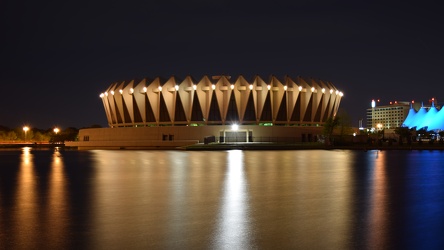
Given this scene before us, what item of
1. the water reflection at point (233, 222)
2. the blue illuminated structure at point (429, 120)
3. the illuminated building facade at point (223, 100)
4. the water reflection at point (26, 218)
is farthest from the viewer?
the blue illuminated structure at point (429, 120)

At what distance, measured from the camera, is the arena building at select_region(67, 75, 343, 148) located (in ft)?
225

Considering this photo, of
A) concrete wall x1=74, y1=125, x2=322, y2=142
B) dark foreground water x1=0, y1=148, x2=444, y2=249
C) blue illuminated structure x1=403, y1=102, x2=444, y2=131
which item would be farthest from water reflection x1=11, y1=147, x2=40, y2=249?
blue illuminated structure x1=403, y1=102, x2=444, y2=131

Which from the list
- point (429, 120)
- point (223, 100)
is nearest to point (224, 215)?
point (223, 100)

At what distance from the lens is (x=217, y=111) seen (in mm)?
73500

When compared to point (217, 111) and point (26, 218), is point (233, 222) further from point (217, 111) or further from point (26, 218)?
point (217, 111)

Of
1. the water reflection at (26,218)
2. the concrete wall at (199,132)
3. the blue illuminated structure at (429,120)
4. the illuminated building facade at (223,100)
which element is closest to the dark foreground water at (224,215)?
the water reflection at (26,218)

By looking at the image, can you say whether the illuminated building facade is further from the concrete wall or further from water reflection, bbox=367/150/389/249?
water reflection, bbox=367/150/389/249

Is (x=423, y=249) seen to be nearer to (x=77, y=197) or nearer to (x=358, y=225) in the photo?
(x=358, y=225)

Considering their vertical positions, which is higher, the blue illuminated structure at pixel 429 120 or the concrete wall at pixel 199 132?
the blue illuminated structure at pixel 429 120

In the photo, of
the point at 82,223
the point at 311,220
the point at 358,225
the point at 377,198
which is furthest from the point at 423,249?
the point at 82,223

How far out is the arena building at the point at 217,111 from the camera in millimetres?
68688

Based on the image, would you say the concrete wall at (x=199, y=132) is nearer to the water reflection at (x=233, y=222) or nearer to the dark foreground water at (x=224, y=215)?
the dark foreground water at (x=224, y=215)

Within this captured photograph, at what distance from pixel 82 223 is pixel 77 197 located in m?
3.49

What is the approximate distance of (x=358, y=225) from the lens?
7.55m
